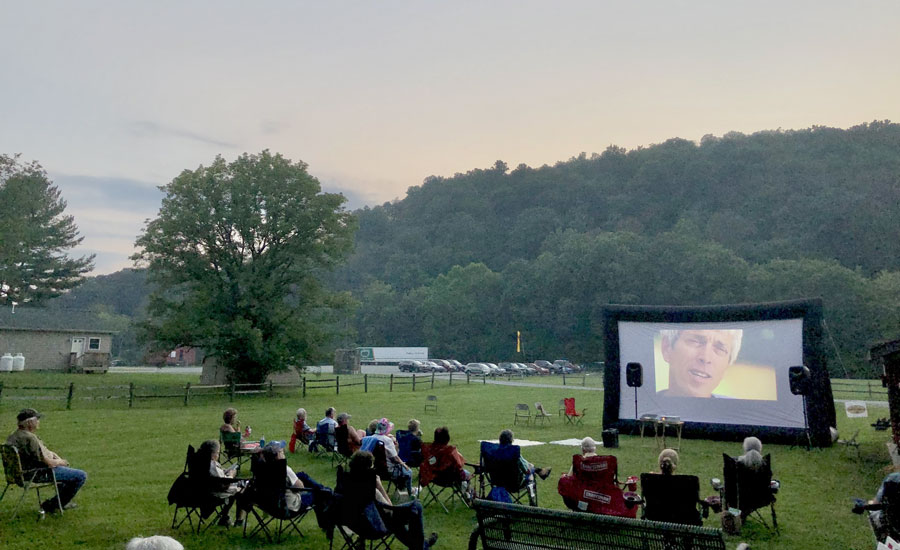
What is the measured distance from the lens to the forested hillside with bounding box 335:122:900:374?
6425cm

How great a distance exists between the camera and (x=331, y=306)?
106 feet

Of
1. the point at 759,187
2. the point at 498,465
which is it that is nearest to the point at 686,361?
the point at 498,465

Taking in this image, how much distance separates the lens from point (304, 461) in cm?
1172

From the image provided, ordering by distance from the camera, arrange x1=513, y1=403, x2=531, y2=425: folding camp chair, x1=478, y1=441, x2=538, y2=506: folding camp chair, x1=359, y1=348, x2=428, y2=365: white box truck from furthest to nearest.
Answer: x1=359, y1=348, x2=428, y2=365: white box truck
x1=513, y1=403, x2=531, y2=425: folding camp chair
x1=478, y1=441, x2=538, y2=506: folding camp chair

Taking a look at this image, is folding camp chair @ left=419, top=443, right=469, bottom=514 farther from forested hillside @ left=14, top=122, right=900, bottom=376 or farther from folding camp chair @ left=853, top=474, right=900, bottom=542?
forested hillside @ left=14, top=122, right=900, bottom=376

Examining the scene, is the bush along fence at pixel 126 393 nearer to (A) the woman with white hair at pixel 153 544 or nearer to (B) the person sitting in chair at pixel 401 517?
(B) the person sitting in chair at pixel 401 517

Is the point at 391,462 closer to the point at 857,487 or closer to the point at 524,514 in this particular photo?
the point at 524,514

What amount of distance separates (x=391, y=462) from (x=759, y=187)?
3956 inches

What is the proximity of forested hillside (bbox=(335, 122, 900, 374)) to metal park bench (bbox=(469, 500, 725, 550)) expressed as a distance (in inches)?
2062

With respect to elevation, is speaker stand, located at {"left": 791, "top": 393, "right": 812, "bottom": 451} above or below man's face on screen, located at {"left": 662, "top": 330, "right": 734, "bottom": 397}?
below

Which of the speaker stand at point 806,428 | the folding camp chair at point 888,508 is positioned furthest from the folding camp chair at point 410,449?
the speaker stand at point 806,428

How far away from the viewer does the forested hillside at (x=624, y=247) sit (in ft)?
208

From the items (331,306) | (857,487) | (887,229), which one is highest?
(887,229)

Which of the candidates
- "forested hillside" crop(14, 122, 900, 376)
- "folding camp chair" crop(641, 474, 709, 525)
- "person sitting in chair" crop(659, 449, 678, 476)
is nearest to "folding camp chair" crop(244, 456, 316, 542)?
"folding camp chair" crop(641, 474, 709, 525)
